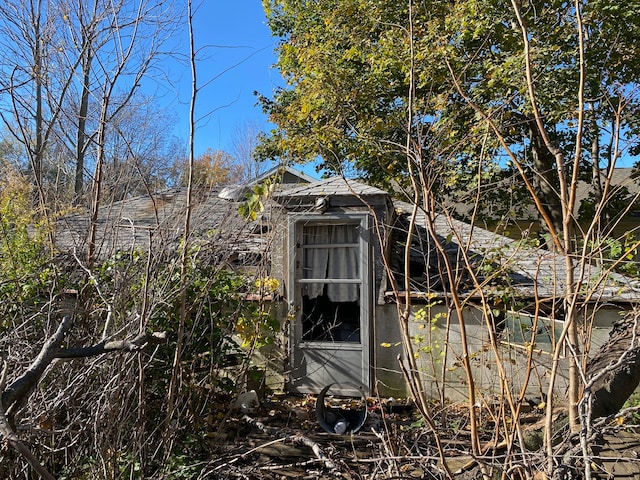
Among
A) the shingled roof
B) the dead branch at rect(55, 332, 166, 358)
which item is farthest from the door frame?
the dead branch at rect(55, 332, 166, 358)

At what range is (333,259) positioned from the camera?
7.24 meters

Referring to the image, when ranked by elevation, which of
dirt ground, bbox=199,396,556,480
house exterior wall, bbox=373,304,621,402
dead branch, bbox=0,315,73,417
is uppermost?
dead branch, bbox=0,315,73,417

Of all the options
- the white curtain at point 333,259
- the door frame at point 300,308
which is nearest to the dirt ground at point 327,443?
the door frame at point 300,308

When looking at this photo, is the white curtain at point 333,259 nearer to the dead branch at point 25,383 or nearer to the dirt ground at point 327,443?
the dirt ground at point 327,443

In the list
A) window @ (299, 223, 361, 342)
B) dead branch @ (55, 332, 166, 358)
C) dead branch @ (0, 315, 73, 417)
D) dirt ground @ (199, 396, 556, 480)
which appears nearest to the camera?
dead branch @ (0, 315, 73, 417)

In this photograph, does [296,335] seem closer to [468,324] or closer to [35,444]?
[468,324]

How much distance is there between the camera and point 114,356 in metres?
2.96

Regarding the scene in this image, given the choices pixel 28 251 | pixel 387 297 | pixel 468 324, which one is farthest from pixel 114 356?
pixel 468 324

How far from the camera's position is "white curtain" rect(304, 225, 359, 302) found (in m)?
7.16

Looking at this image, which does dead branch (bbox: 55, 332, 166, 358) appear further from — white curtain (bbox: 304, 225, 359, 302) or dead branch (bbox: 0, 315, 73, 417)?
white curtain (bbox: 304, 225, 359, 302)

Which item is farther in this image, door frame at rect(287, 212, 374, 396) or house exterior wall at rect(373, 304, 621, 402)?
door frame at rect(287, 212, 374, 396)

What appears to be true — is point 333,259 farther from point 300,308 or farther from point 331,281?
point 300,308

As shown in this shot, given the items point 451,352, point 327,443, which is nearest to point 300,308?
point 451,352

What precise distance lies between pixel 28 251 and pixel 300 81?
27.9 ft
